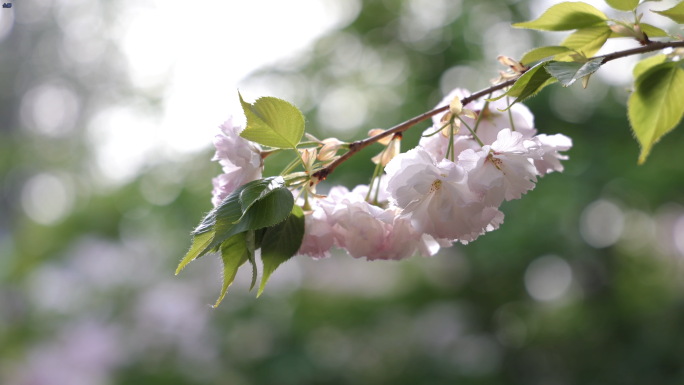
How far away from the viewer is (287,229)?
33cm

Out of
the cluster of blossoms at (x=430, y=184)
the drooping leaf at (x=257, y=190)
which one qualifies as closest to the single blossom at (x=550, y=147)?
the cluster of blossoms at (x=430, y=184)

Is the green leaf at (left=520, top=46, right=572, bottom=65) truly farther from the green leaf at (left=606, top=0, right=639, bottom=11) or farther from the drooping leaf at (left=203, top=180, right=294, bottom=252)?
the drooping leaf at (left=203, top=180, right=294, bottom=252)

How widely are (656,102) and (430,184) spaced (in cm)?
18

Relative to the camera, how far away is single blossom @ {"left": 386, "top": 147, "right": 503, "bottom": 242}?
0.29 metres

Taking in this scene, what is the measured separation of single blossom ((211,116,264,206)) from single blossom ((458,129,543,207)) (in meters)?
0.15

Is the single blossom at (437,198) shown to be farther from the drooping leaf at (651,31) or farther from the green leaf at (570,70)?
the drooping leaf at (651,31)

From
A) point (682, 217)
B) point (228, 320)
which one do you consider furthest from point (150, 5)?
point (682, 217)

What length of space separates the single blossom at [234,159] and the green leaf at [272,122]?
0.08 ft

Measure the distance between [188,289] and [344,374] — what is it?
1.01m

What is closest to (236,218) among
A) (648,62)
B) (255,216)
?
(255,216)

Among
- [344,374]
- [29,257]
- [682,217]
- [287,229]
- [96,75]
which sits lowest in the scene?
[682,217]

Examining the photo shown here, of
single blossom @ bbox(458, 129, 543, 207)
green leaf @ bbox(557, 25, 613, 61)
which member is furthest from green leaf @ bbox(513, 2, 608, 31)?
single blossom @ bbox(458, 129, 543, 207)

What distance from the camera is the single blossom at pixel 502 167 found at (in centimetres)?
29

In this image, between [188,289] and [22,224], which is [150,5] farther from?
[188,289]
